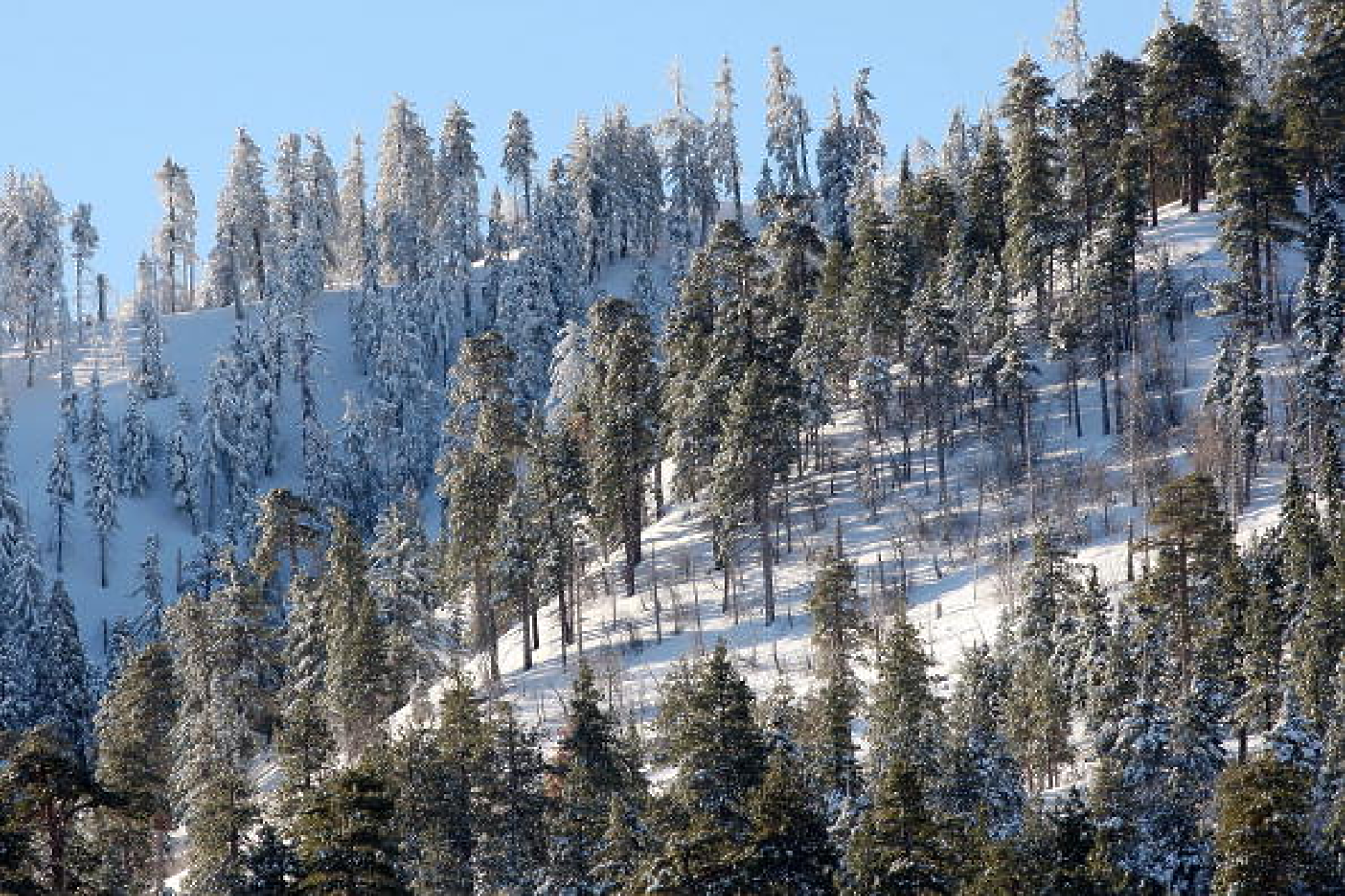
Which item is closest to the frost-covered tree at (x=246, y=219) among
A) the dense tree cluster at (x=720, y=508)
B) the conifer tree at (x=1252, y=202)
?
the dense tree cluster at (x=720, y=508)

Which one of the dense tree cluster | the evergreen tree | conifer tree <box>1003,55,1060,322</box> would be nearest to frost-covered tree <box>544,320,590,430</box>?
the dense tree cluster

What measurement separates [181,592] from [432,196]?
54.4m

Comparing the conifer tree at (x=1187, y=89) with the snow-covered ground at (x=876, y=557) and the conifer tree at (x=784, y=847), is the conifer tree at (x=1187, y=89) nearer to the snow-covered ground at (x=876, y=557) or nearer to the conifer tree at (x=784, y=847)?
the snow-covered ground at (x=876, y=557)

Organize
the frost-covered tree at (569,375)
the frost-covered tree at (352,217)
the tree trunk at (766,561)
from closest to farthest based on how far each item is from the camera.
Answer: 1. the tree trunk at (766,561)
2. the frost-covered tree at (569,375)
3. the frost-covered tree at (352,217)

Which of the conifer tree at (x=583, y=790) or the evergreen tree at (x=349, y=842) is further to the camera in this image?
the conifer tree at (x=583, y=790)

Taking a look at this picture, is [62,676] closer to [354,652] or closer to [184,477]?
[184,477]

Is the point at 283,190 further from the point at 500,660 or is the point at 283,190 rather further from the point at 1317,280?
the point at 1317,280

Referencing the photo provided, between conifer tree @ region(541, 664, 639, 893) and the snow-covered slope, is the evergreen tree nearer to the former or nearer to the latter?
conifer tree @ region(541, 664, 639, 893)

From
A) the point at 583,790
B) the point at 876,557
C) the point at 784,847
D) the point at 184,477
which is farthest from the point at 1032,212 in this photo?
the point at 184,477

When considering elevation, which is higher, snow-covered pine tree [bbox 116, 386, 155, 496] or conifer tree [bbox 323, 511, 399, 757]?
snow-covered pine tree [bbox 116, 386, 155, 496]

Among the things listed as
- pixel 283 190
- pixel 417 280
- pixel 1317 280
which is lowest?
pixel 1317 280

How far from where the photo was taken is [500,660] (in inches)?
3337

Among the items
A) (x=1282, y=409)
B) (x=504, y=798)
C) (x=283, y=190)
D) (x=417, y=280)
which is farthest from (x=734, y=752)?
(x=283, y=190)

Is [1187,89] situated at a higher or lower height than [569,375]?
higher
